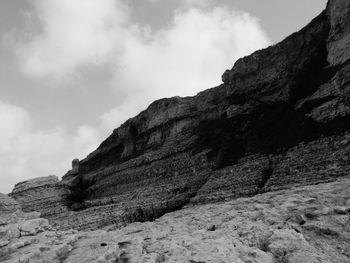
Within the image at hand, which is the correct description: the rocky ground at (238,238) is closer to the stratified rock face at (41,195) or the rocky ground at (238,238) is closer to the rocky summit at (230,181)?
the rocky summit at (230,181)

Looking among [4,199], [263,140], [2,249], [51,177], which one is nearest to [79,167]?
[51,177]

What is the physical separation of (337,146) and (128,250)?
1261 centimetres

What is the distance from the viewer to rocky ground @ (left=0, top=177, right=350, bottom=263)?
42.3 ft

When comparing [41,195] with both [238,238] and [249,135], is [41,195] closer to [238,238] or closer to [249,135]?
[249,135]

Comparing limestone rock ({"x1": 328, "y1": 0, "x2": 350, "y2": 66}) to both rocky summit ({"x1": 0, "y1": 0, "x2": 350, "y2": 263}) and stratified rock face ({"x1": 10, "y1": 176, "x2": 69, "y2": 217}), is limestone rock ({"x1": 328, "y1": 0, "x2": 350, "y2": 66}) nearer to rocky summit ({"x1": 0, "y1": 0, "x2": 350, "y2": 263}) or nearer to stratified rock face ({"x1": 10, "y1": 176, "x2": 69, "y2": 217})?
rocky summit ({"x1": 0, "y1": 0, "x2": 350, "y2": 263})

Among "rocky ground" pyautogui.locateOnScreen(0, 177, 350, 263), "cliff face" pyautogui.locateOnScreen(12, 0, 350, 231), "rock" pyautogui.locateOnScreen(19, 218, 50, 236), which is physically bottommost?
"rocky ground" pyautogui.locateOnScreen(0, 177, 350, 263)

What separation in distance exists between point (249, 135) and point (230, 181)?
5446 millimetres

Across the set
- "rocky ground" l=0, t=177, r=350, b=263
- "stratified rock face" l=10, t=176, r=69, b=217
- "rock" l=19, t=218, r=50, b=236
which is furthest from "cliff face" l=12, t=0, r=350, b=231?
"rock" l=19, t=218, r=50, b=236

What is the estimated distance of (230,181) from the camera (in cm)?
2703

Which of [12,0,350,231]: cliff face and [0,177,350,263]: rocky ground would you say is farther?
[12,0,350,231]: cliff face

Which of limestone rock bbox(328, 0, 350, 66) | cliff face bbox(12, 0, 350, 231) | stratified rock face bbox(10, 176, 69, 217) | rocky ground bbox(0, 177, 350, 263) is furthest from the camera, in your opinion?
stratified rock face bbox(10, 176, 69, 217)

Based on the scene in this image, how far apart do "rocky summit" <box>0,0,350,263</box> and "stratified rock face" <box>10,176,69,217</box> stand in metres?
0.16

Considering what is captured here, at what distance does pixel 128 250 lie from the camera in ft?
49.8

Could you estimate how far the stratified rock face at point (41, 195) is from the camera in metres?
43.4
